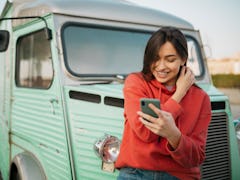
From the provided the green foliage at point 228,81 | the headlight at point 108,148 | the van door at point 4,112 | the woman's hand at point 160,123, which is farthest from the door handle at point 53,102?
the green foliage at point 228,81

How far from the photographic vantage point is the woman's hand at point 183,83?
181cm

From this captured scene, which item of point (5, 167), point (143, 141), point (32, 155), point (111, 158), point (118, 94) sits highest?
point (118, 94)

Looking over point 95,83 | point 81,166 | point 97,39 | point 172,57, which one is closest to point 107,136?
point 81,166

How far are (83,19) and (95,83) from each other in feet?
2.21

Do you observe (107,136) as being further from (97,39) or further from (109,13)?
(109,13)

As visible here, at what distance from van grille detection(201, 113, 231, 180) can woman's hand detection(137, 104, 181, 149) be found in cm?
120

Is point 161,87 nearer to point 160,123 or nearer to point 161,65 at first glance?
point 161,65

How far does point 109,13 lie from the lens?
3.41m

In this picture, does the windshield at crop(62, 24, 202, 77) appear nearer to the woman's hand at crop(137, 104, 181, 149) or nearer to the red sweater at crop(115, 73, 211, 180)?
the red sweater at crop(115, 73, 211, 180)

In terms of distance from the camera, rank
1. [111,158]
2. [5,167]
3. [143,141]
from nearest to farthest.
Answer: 1. [143,141]
2. [111,158]
3. [5,167]

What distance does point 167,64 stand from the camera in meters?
1.85

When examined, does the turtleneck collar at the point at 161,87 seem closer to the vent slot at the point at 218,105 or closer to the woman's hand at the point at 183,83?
the woman's hand at the point at 183,83

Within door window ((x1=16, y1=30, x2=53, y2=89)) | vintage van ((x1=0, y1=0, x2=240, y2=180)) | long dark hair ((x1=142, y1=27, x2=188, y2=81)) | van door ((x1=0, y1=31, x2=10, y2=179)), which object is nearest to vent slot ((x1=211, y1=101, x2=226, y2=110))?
vintage van ((x1=0, y1=0, x2=240, y2=180))

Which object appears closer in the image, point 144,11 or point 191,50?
point 144,11
